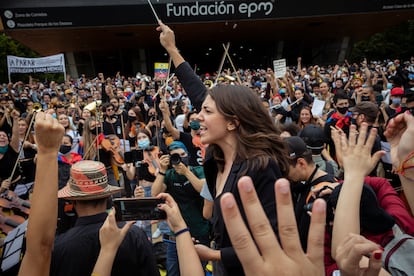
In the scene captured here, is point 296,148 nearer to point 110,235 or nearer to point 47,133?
point 110,235

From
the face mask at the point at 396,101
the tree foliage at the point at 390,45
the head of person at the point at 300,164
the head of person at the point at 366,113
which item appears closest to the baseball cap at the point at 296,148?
the head of person at the point at 300,164

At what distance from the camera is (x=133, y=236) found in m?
2.24

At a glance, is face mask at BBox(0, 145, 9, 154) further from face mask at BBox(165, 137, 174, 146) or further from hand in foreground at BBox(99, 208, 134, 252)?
hand in foreground at BBox(99, 208, 134, 252)

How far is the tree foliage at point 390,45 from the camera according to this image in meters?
40.2

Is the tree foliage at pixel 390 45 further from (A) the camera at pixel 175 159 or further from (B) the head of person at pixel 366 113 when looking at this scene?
(A) the camera at pixel 175 159

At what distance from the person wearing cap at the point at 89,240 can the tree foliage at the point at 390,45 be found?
43.9m

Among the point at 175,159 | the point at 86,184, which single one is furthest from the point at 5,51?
the point at 86,184

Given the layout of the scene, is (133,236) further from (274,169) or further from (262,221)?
(262,221)

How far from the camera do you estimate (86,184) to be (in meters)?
2.25

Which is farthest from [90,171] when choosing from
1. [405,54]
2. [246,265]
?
[405,54]

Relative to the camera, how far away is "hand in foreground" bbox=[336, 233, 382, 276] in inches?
51.4

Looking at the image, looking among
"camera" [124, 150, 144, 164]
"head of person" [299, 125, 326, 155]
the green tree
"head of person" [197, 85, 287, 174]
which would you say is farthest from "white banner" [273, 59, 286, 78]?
the green tree

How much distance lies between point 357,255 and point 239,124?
0.97 metres

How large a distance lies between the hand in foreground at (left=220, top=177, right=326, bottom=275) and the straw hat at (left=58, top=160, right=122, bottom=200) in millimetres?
1445
